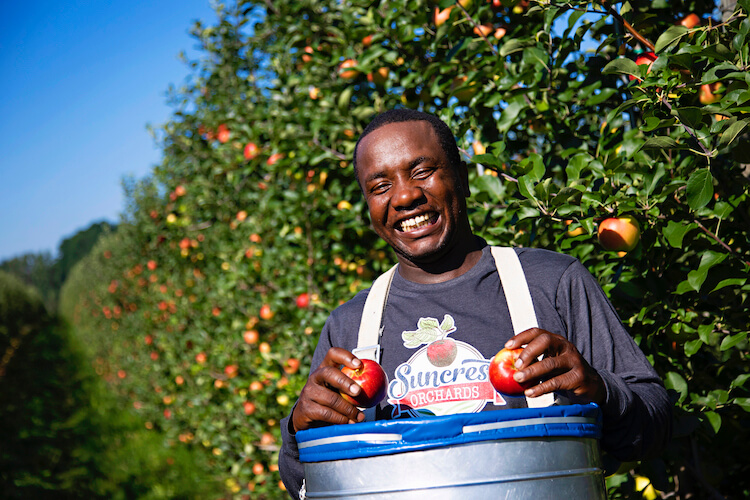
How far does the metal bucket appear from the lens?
82 cm

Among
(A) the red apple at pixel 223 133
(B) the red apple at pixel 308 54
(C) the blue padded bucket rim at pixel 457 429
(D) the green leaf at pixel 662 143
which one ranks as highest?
(A) the red apple at pixel 223 133

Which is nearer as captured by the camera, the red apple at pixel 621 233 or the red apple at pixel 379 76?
the red apple at pixel 621 233

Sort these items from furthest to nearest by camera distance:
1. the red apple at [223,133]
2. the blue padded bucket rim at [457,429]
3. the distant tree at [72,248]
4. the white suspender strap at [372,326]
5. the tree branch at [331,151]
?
the distant tree at [72,248] < the red apple at [223,133] < the tree branch at [331,151] < the white suspender strap at [372,326] < the blue padded bucket rim at [457,429]

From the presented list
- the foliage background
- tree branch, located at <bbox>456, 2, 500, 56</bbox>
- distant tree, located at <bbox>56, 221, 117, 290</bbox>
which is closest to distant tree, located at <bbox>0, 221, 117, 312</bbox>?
distant tree, located at <bbox>56, 221, 117, 290</bbox>

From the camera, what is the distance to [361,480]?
87cm

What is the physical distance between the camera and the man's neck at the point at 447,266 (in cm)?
139

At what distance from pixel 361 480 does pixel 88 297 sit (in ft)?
49.4

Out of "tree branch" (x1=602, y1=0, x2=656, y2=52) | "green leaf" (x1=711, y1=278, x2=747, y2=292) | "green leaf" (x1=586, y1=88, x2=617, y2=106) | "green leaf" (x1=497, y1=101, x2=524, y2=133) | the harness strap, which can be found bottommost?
"green leaf" (x1=711, y1=278, x2=747, y2=292)

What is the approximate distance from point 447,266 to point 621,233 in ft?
1.39

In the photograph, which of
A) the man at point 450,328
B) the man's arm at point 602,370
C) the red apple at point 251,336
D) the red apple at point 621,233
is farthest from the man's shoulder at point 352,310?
the red apple at point 251,336

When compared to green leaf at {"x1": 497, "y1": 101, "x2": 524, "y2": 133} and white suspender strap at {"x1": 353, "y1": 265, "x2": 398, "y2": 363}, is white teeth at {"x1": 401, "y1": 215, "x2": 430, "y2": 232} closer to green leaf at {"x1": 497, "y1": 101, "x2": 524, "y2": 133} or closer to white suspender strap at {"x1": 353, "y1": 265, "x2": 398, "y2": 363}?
white suspender strap at {"x1": 353, "y1": 265, "x2": 398, "y2": 363}

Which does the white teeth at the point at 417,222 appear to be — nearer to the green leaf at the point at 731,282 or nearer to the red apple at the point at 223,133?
the green leaf at the point at 731,282

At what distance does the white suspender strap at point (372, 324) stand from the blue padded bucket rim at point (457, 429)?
393mm

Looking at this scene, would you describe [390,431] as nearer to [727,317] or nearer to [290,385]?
[727,317]
